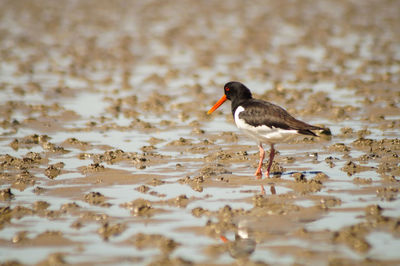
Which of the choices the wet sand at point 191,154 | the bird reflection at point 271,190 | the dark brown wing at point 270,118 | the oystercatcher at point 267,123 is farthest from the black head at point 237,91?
the bird reflection at point 271,190

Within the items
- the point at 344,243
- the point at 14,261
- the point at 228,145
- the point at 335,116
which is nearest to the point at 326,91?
the point at 335,116

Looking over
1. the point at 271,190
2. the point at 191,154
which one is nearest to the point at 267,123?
the point at 271,190

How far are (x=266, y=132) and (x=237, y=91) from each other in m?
1.48

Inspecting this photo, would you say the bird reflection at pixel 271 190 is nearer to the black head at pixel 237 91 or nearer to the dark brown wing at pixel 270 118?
the dark brown wing at pixel 270 118

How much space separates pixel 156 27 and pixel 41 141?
20168mm

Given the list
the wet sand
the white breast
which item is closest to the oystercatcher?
the white breast

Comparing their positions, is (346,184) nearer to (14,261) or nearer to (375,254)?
(375,254)

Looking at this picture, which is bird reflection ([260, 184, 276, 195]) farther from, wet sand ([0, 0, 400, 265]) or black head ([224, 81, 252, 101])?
black head ([224, 81, 252, 101])

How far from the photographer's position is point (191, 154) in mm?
11492

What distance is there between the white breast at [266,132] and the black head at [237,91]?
0.57 m

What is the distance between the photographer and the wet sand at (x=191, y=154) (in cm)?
700

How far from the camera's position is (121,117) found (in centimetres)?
1491

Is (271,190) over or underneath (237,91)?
underneath

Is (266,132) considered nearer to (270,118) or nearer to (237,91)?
(270,118)
